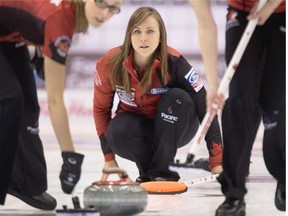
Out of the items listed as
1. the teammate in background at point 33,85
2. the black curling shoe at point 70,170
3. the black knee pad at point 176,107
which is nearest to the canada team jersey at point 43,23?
the teammate in background at point 33,85

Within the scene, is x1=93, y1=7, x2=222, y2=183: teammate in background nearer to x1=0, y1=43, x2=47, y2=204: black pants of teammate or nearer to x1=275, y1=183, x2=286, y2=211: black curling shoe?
x1=0, y1=43, x2=47, y2=204: black pants of teammate

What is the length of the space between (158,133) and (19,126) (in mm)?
593

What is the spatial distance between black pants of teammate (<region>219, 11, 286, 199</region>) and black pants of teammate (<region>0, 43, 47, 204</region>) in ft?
2.06

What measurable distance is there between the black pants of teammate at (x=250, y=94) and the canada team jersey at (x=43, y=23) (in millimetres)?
497

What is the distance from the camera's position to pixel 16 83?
7.82 ft

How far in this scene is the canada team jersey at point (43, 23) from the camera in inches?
80.3

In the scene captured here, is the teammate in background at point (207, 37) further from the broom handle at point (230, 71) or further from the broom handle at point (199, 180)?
the broom handle at point (199, 180)

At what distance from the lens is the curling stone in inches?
86.0

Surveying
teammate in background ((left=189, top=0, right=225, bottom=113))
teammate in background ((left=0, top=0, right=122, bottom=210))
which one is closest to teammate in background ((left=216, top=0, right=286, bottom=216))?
teammate in background ((left=189, top=0, right=225, bottom=113))

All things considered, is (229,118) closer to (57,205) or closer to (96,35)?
(57,205)

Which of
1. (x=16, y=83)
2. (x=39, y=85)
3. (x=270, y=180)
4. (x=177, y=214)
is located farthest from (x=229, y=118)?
(x=39, y=85)

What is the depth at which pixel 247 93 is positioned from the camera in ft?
7.31

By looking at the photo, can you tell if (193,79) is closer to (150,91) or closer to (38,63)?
(150,91)

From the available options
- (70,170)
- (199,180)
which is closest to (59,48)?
(70,170)
